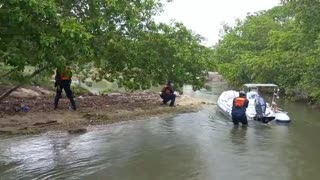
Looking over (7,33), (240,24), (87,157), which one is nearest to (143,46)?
(87,157)

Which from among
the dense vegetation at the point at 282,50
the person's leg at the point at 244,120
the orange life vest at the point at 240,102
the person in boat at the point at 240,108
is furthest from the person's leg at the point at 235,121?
the dense vegetation at the point at 282,50

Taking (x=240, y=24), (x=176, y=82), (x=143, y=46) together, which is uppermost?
(x=240, y=24)

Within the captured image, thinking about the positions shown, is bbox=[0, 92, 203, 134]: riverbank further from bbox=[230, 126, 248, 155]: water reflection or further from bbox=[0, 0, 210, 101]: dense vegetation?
bbox=[230, 126, 248, 155]: water reflection

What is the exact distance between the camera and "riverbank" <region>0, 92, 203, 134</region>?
47.5 feet

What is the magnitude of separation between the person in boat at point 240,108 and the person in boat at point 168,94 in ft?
16.6

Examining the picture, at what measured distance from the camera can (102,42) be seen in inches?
584

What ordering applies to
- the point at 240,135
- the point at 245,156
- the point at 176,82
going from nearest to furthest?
1. the point at 245,156
2. the point at 240,135
3. the point at 176,82

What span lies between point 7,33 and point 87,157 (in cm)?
390

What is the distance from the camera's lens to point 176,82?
2312 cm

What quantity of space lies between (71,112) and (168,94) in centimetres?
649

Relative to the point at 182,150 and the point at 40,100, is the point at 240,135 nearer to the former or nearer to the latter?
the point at 182,150

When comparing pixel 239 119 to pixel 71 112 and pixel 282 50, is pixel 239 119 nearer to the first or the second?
pixel 71 112

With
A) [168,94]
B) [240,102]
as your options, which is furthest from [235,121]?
[168,94]

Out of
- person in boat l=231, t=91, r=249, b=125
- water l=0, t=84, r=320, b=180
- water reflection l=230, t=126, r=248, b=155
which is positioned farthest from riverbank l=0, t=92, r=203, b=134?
water reflection l=230, t=126, r=248, b=155
